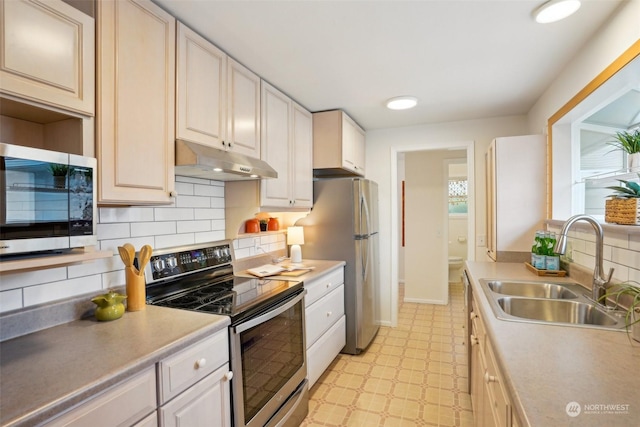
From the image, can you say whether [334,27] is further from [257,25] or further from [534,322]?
[534,322]

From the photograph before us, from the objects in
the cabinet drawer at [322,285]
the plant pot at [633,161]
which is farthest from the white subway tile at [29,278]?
the plant pot at [633,161]

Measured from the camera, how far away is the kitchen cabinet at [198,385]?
1135mm

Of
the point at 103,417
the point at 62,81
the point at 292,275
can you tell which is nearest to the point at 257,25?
Result: the point at 62,81

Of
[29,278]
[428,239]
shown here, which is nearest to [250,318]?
[29,278]

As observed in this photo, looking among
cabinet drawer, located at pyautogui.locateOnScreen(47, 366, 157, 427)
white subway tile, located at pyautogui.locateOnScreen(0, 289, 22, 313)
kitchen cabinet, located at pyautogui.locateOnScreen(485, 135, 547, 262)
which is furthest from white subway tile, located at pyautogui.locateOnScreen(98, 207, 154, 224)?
kitchen cabinet, located at pyautogui.locateOnScreen(485, 135, 547, 262)

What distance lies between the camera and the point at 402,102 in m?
2.75

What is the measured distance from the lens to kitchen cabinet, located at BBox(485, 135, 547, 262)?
2518mm

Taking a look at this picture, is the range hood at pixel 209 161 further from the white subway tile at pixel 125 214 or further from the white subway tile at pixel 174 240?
the white subway tile at pixel 174 240

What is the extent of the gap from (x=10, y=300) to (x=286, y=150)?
1.82 meters

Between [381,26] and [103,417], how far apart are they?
76.1 inches

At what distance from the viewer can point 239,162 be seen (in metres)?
1.85

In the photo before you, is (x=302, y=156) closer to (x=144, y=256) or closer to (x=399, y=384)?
(x=144, y=256)

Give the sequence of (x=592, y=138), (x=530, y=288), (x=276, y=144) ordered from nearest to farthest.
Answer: (x=530, y=288), (x=592, y=138), (x=276, y=144)

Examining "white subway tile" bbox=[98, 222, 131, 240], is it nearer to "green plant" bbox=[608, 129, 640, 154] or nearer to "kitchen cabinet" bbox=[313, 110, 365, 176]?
"kitchen cabinet" bbox=[313, 110, 365, 176]
